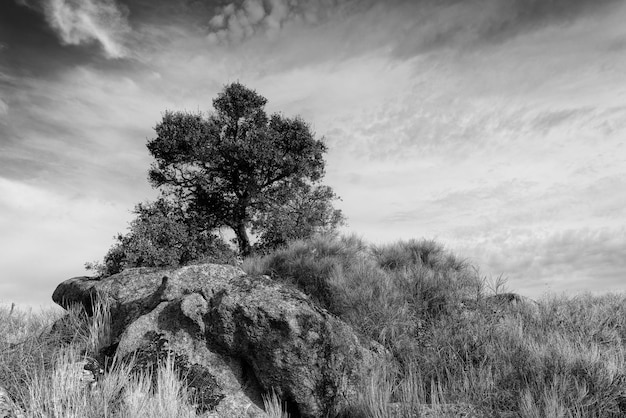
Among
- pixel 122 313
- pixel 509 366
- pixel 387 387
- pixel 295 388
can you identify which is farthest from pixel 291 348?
pixel 122 313

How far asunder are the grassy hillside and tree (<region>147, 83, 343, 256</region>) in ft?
20.2

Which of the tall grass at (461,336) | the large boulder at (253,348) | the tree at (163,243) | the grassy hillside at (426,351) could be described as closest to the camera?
the grassy hillside at (426,351)

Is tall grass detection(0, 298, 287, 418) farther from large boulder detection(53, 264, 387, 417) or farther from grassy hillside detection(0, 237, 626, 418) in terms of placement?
large boulder detection(53, 264, 387, 417)

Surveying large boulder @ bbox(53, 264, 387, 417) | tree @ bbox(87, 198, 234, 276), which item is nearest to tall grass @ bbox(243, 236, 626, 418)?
large boulder @ bbox(53, 264, 387, 417)

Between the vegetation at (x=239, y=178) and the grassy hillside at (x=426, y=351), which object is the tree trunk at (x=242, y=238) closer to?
the vegetation at (x=239, y=178)

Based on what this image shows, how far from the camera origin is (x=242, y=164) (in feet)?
63.8

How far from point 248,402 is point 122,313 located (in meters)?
3.57

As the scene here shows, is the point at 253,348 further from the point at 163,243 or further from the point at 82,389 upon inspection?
the point at 163,243

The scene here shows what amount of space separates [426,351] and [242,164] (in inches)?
508

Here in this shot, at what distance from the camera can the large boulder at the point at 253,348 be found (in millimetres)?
6449

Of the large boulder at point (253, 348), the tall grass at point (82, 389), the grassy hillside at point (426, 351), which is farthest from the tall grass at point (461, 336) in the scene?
the tall grass at point (82, 389)

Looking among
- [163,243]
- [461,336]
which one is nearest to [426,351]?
[461,336]

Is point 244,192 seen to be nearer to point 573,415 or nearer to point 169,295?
point 169,295

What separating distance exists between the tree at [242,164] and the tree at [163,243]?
87cm
